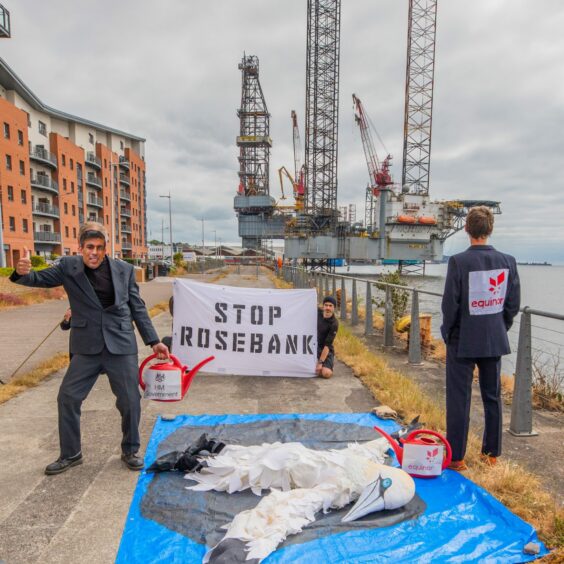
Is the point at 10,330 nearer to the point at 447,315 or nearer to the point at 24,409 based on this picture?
the point at 24,409

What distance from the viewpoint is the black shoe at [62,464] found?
3.50 meters

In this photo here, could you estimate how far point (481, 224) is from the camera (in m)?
3.47

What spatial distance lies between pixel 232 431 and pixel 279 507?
167cm

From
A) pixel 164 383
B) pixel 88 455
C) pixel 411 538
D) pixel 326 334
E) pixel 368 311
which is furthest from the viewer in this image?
pixel 368 311

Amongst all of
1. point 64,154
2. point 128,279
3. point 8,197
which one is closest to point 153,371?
point 128,279

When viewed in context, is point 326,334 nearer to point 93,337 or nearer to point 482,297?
point 482,297

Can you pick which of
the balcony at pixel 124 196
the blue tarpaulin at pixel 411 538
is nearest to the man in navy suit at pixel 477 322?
the blue tarpaulin at pixel 411 538

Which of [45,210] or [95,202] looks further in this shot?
[95,202]

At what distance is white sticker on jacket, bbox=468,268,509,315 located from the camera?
3.43 meters

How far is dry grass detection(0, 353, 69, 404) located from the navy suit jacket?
516cm

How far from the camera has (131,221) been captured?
81.7 meters

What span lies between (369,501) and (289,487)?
1.82 feet

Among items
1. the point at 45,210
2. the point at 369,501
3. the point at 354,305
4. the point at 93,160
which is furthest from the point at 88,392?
the point at 93,160

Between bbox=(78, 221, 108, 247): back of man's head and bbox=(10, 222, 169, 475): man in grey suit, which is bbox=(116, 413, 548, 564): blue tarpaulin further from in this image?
bbox=(78, 221, 108, 247): back of man's head
